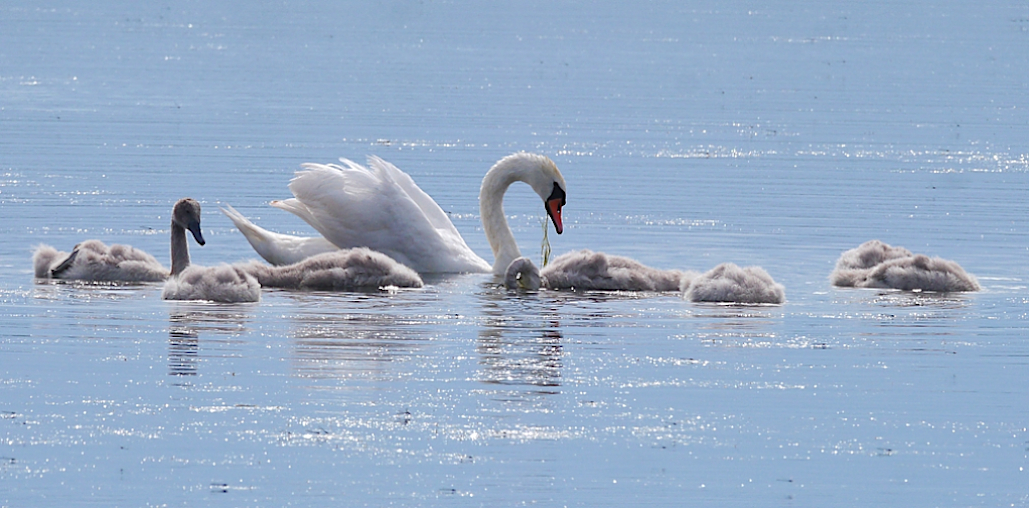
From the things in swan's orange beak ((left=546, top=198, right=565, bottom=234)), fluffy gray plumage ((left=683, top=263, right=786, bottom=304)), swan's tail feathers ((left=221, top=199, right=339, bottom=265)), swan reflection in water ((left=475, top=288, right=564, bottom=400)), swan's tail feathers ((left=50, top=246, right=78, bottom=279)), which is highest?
swan's orange beak ((left=546, top=198, right=565, bottom=234))

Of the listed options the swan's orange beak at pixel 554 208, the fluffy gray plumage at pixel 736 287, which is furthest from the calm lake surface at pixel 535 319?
the swan's orange beak at pixel 554 208

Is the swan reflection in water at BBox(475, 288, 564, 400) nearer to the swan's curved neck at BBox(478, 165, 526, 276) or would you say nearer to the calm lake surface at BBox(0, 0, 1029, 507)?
the calm lake surface at BBox(0, 0, 1029, 507)

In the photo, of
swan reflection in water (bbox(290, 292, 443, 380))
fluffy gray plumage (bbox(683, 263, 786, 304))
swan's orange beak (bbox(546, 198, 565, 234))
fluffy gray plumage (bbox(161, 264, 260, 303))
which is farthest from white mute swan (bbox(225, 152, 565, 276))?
fluffy gray plumage (bbox(683, 263, 786, 304))

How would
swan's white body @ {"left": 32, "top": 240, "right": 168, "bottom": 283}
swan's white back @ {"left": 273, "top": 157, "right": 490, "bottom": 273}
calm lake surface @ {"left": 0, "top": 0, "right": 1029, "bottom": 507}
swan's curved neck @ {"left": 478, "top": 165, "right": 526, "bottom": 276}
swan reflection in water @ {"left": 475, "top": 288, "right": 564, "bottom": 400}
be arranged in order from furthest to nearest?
swan's curved neck @ {"left": 478, "top": 165, "right": 526, "bottom": 276} → swan's white back @ {"left": 273, "top": 157, "right": 490, "bottom": 273} → swan's white body @ {"left": 32, "top": 240, "right": 168, "bottom": 283} → swan reflection in water @ {"left": 475, "top": 288, "right": 564, "bottom": 400} → calm lake surface @ {"left": 0, "top": 0, "right": 1029, "bottom": 507}

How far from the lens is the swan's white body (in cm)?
1463

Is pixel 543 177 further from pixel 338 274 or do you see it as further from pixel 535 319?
pixel 535 319

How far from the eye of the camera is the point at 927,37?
5400 centimetres

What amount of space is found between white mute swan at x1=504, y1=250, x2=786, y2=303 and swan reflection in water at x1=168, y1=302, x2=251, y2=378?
8.41ft

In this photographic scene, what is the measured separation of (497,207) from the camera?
55.7 ft

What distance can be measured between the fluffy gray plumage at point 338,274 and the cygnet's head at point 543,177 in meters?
2.56

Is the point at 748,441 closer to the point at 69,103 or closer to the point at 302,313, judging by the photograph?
the point at 302,313

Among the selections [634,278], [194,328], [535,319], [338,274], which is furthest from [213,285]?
[634,278]

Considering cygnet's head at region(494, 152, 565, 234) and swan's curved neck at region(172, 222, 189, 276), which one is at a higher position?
cygnet's head at region(494, 152, 565, 234)

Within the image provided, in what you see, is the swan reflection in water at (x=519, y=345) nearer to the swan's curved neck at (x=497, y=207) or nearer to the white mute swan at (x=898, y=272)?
the swan's curved neck at (x=497, y=207)
